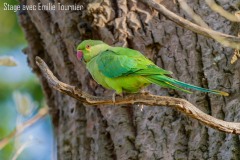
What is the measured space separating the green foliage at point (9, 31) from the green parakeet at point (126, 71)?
2.61m

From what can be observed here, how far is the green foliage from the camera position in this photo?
5.26 meters

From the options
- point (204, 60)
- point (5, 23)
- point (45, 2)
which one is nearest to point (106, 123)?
point (204, 60)

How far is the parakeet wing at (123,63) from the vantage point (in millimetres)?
2508

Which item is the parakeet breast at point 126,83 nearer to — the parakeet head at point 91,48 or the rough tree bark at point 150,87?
the parakeet head at point 91,48

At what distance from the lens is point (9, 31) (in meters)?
5.41

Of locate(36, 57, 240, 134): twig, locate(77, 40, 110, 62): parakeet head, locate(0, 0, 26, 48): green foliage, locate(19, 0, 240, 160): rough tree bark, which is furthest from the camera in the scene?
locate(0, 0, 26, 48): green foliage

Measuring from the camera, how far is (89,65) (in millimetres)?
2850

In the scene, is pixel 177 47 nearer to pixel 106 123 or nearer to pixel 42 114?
pixel 106 123

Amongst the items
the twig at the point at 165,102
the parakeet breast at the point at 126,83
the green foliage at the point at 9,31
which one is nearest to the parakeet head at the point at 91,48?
the parakeet breast at the point at 126,83

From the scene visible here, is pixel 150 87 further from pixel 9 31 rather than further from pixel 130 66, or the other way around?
pixel 9 31

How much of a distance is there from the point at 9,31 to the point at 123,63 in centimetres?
302

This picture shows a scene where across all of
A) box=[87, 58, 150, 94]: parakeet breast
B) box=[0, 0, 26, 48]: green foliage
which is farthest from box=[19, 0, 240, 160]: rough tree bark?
box=[0, 0, 26, 48]: green foliage

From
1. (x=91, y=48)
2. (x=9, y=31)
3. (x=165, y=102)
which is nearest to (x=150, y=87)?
(x=91, y=48)

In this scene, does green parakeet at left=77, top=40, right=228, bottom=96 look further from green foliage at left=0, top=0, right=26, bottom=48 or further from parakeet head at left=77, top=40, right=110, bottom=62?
green foliage at left=0, top=0, right=26, bottom=48
